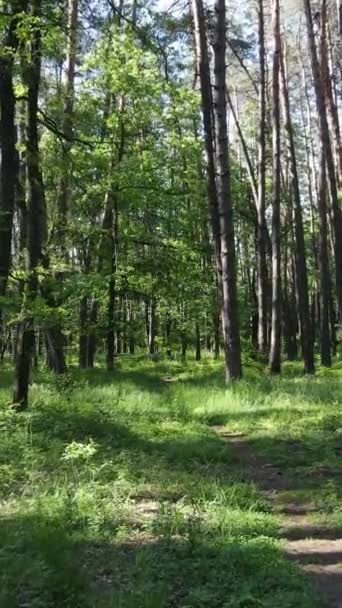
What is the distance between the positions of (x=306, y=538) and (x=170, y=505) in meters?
1.19

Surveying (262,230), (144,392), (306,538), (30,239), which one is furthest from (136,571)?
→ (262,230)

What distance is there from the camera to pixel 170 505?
5.69 m

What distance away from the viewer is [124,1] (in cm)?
2228

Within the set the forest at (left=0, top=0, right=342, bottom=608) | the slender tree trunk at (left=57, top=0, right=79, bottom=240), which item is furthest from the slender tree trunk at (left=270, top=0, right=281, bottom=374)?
Result: the slender tree trunk at (left=57, top=0, right=79, bottom=240)

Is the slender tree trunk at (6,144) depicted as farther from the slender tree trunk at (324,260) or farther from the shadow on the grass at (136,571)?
the slender tree trunk at (324,260)

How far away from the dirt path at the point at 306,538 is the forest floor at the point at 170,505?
14 mm

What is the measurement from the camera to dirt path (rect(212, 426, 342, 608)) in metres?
4.29

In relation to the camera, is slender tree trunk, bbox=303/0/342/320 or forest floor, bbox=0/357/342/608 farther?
slender tree trunk, bbox=303/0/342/320

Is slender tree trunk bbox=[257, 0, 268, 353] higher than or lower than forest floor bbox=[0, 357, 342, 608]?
higher

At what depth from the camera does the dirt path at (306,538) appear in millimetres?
4293

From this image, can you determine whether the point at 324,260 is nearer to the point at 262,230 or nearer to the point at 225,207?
the point at 262,230

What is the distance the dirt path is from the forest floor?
14mm

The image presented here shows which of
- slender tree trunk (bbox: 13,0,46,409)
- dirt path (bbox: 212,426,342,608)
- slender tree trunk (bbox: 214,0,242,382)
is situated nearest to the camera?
dirt path (bbox: 212,426,342,608)

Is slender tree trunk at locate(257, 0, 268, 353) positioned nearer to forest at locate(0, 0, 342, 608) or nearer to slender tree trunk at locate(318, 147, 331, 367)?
forest at locate(0, 0, 342, 608)
